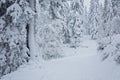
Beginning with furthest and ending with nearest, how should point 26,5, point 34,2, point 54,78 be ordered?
1. point 34,2
2. point 26,5
3. point 54,78

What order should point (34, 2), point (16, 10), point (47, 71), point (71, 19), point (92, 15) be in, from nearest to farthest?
point (47, 71), point (16, 10), point (34, 2), point (71, 19), point (92, 15)

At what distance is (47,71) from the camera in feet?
30.2

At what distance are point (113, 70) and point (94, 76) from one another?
860 mm

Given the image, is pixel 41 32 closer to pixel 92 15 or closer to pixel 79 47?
pixel 79 47

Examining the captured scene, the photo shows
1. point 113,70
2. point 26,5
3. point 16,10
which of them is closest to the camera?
point 113,70

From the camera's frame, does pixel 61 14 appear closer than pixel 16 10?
No

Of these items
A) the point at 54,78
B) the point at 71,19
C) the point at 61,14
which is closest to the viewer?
the point at 54,78

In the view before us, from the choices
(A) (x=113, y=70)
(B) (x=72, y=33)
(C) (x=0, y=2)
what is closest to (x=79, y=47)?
(B) (x=72, y=33)

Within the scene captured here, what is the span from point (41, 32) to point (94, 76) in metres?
11.7

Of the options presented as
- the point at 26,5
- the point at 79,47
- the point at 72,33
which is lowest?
the point at 79,47

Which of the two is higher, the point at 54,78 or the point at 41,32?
the point at 41,32

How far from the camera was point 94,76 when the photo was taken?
762 cm

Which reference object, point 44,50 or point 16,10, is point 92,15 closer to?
point 44,50

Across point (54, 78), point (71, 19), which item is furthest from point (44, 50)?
point (71, 19)
